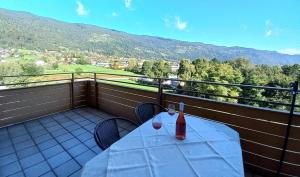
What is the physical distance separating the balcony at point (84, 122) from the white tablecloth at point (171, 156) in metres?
0.85

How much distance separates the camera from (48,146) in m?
2.48

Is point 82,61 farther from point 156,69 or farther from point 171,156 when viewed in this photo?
point 171,156

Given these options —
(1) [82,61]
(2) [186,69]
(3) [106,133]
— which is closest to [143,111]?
(3) [106,133]

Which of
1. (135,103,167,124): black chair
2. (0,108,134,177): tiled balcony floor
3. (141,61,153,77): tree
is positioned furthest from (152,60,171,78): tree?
(135,103,167,124): black chair

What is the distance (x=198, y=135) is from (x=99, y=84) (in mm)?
Result: 3275

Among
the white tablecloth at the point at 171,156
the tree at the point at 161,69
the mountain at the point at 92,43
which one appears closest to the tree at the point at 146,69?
the tree at the point at 161,69

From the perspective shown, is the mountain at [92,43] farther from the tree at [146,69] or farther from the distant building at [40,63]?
the tree at [146,69]

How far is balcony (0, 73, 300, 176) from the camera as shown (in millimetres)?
1834

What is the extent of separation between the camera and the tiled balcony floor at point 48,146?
1993mm

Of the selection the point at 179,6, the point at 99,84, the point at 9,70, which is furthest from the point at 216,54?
the point at 9,70

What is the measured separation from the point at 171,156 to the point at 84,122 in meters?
2.78

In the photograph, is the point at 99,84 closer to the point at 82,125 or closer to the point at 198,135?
the point at 82,125

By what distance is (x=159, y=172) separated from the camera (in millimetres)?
864

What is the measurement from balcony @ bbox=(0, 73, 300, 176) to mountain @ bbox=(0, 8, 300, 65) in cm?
1076
